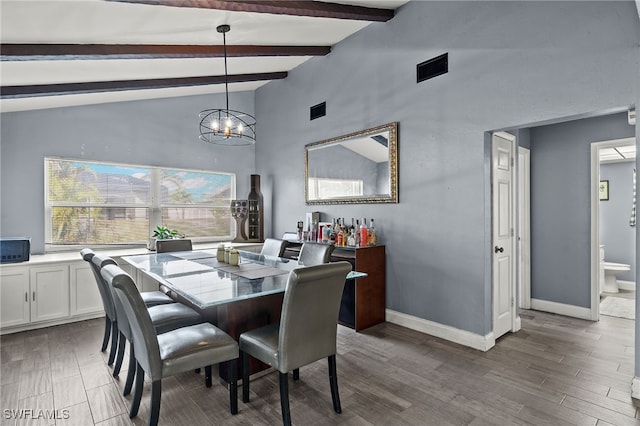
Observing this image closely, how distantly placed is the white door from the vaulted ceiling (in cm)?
197

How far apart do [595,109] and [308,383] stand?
9.63ft

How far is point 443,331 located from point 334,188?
2216 mm

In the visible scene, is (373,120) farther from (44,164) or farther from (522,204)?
(44,164)

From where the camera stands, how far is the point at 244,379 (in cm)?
229

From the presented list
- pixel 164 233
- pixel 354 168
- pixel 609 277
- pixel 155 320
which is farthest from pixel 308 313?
pixel 609 277

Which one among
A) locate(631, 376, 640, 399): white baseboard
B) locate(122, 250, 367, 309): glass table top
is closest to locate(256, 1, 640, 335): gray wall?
locate(631, 376, 640, 399): white baseboard

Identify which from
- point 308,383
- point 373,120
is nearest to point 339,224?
point 373,120

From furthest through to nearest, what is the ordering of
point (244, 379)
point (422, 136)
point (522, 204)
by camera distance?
point (522, 204) → point (422, 136) → point (244, 379)

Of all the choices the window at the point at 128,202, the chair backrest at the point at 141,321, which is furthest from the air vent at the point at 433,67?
the window at the point at 128,202

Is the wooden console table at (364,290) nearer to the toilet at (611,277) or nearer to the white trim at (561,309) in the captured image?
the white trim at (561,309)

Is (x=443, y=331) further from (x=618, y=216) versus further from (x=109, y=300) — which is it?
(x=618, y=216)

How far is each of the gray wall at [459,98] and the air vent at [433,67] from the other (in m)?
0.06

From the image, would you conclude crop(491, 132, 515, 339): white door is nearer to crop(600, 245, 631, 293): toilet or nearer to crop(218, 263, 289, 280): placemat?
crop(218, 263, 289, 280): placemat

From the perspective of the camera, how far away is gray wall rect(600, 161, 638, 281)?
19.1 ft
